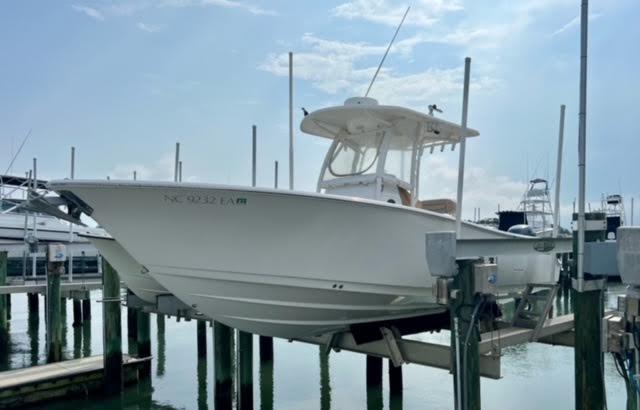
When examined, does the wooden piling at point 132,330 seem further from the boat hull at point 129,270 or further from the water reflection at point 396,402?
the water reflection at point 396,402

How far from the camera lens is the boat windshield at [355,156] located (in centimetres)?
807

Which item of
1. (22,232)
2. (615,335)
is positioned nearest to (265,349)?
(615,335)

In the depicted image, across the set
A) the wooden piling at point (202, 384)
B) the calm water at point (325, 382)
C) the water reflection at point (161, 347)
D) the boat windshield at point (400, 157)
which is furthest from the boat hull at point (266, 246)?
the water reflection at point (161, 347)

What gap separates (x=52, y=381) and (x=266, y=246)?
6.85m

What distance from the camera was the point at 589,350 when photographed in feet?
15.7

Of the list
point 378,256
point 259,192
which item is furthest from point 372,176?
point 259,192

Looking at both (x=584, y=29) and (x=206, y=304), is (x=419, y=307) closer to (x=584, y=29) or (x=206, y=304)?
(x=206, y=304)

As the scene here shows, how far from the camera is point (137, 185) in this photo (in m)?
5.61

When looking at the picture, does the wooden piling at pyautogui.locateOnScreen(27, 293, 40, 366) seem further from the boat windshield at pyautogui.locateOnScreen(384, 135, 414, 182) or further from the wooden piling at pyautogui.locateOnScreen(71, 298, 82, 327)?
the boat windshield at pyautogui.locateOnScreen(384, 135, 414, 182)

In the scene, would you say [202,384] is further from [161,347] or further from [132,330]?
[132,330]

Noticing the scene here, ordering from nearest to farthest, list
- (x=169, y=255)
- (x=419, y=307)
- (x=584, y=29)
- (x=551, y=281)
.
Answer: (x=584, y=29) → (x=169, y=255) → (x=419, y=307) → (x=551, y=281)

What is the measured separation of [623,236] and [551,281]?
5429 mm

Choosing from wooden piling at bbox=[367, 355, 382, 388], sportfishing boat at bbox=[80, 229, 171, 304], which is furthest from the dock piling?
wooden piling at bbox=[367, 355, 382, 388]

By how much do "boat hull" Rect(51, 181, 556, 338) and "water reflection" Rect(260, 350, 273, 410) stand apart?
5323mm
